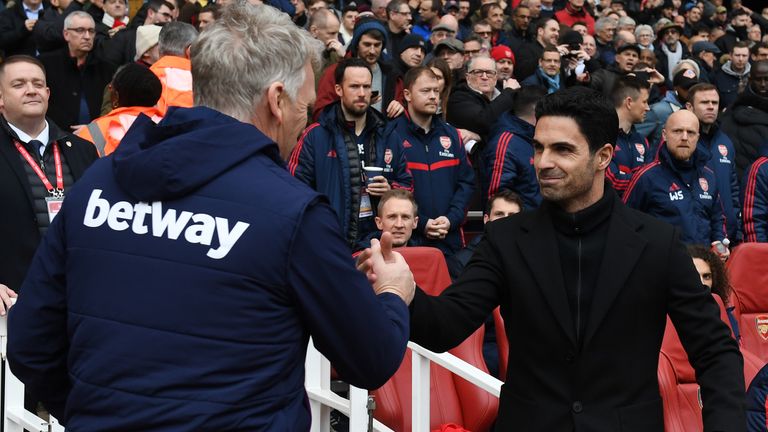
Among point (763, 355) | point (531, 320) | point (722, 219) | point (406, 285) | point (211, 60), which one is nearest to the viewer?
point (211, 60)

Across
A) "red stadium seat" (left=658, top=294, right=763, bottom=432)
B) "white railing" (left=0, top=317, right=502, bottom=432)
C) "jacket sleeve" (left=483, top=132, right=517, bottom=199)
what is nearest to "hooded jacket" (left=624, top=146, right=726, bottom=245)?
"jacket sleeve" (left=483, top=132, right=517, bottom=199)

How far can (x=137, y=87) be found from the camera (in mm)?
5926

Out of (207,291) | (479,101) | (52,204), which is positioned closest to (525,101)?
(479,101)

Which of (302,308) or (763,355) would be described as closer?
(302,308)

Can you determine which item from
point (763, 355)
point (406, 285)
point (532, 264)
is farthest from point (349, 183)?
point (406, 285)

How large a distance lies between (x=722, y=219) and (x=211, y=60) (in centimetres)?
610

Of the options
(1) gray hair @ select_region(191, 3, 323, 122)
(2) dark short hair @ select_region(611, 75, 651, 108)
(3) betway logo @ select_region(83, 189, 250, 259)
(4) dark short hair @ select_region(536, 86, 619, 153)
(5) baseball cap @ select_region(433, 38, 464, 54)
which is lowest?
(2) dark short hair @ select_region(611, 75, 651, 108)

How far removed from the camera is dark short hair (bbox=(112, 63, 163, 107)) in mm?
5926

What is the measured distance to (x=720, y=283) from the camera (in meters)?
5.75

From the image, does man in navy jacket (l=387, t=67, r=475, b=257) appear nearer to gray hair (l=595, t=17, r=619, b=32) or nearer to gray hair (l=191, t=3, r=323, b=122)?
gray hair (l=191, t=3, r=323, b=122)

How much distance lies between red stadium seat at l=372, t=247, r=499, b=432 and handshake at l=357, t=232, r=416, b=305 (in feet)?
8.65

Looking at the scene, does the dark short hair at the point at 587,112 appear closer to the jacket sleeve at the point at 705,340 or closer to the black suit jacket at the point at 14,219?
the jacket sleeve at the point at 705,340

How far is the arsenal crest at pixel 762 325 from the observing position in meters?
6.31

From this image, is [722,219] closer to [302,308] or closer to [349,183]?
A: [349,183]
